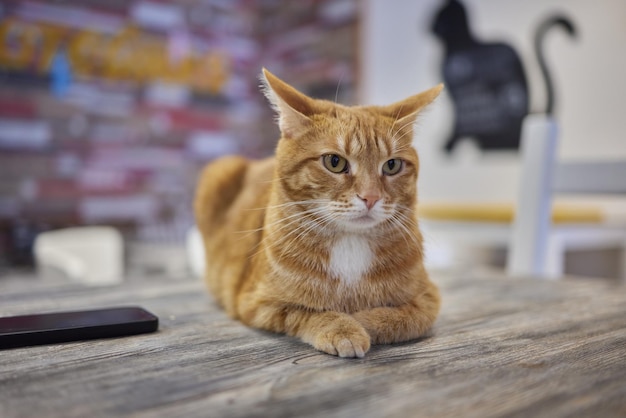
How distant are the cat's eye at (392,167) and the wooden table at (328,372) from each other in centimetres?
27

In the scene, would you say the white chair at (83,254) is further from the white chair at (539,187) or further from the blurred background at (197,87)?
the white chair at (539,187)

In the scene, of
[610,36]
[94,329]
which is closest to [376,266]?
[94,329]

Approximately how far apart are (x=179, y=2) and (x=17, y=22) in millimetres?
1101

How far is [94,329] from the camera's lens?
2.56ft

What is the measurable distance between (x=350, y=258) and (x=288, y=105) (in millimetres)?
265

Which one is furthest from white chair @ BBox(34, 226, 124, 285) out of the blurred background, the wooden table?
the wooden table

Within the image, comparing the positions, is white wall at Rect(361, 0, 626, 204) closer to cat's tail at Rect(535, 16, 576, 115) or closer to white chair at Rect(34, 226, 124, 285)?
cat's tail at Rect(535, 16, 576, 115)

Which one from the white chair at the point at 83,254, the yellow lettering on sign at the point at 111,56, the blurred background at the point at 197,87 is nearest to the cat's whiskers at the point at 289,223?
the white chair at the point at 83,254

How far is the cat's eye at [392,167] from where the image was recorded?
2.84ft

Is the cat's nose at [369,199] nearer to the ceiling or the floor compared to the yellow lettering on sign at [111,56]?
nearer to the floor

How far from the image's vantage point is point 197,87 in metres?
3.74

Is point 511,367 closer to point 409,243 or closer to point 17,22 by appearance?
point 409,243

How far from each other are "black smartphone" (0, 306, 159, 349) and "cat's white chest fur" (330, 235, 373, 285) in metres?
0.30

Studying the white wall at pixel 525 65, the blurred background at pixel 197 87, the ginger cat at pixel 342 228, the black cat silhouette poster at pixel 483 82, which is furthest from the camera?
the black cat silhouette poster at pixel 483 82
